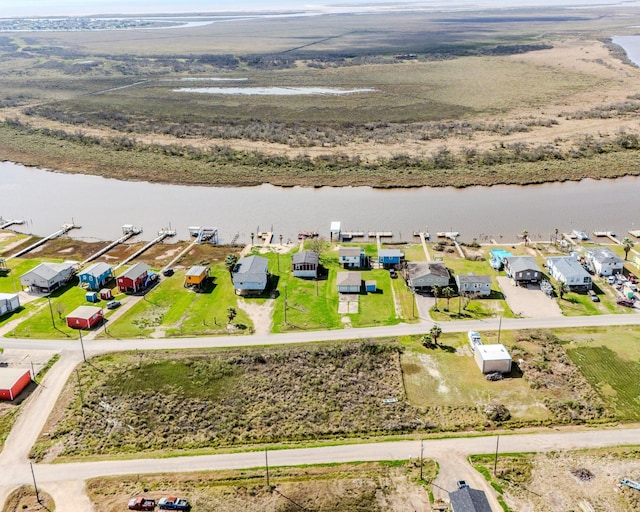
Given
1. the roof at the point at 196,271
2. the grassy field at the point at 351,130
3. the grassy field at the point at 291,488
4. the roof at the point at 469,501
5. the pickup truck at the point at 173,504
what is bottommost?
the grassy field at the point at 291,488

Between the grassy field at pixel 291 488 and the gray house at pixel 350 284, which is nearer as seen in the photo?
the grassy field at pixel 291 488

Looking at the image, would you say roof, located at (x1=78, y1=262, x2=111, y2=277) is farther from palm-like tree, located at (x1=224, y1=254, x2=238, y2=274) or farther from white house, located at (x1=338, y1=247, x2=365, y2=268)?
white house, located at (x1=338, y1=247, x2=365, y2=268)

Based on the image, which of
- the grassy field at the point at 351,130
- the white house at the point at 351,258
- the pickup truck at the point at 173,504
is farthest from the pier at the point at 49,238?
the pickup truck at the point at 173,504

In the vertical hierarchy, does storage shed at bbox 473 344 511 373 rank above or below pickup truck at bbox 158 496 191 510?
above

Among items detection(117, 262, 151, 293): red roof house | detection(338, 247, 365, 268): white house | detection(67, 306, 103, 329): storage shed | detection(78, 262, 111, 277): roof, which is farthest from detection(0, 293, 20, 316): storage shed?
detection(338, 247, 365, 268): white house

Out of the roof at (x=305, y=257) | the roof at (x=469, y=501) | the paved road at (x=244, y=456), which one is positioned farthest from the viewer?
the roof at (x=305, y=257)

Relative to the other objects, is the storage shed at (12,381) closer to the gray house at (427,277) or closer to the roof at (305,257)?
the roof at (305,257)

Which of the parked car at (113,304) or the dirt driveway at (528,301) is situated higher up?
the parked car at (113,304)
